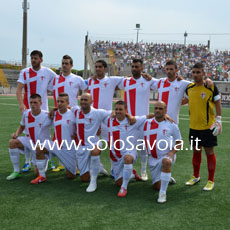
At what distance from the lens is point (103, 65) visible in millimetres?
4926

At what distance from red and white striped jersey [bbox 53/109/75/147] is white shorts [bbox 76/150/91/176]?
27 centimetres

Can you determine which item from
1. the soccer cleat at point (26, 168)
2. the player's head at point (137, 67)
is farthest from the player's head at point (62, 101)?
the soccer cleat at point (26, 168)

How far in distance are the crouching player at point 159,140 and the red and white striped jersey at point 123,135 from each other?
15 cm

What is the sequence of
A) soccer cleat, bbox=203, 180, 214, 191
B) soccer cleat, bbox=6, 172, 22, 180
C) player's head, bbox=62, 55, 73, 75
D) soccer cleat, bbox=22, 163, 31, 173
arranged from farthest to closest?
soccer cleat, bbox=22, 163, 31, 173, player's head, bbox=62, 55, 73, 75, soccer cleat, bbox=6, 172, 22, 180, soccer cleat, bbox=203, 180, 214, 191

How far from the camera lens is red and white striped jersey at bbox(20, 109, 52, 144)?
15.5ft

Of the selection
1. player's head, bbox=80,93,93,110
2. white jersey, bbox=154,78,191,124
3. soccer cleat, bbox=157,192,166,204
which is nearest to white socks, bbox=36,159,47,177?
player's head, bbox=80,93,93,110

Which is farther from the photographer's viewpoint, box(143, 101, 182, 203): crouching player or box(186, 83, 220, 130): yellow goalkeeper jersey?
box(186, 83, 220, 130): yellow goalkeeper jersey

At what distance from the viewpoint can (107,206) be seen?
363 cm

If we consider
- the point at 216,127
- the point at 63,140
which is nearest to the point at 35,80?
the point at 63,140

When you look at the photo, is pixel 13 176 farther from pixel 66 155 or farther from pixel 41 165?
pixel 66 155

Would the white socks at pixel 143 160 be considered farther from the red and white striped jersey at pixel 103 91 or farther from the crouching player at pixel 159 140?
the red and white striped jersey at pixel 103 91

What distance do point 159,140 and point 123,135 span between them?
0.51 metres

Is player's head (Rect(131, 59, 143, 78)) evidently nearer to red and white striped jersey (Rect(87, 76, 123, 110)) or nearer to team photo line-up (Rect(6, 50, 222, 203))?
team photo line-up (Rect(6, 50, 222, 203))

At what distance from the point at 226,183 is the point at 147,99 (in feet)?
5.79
